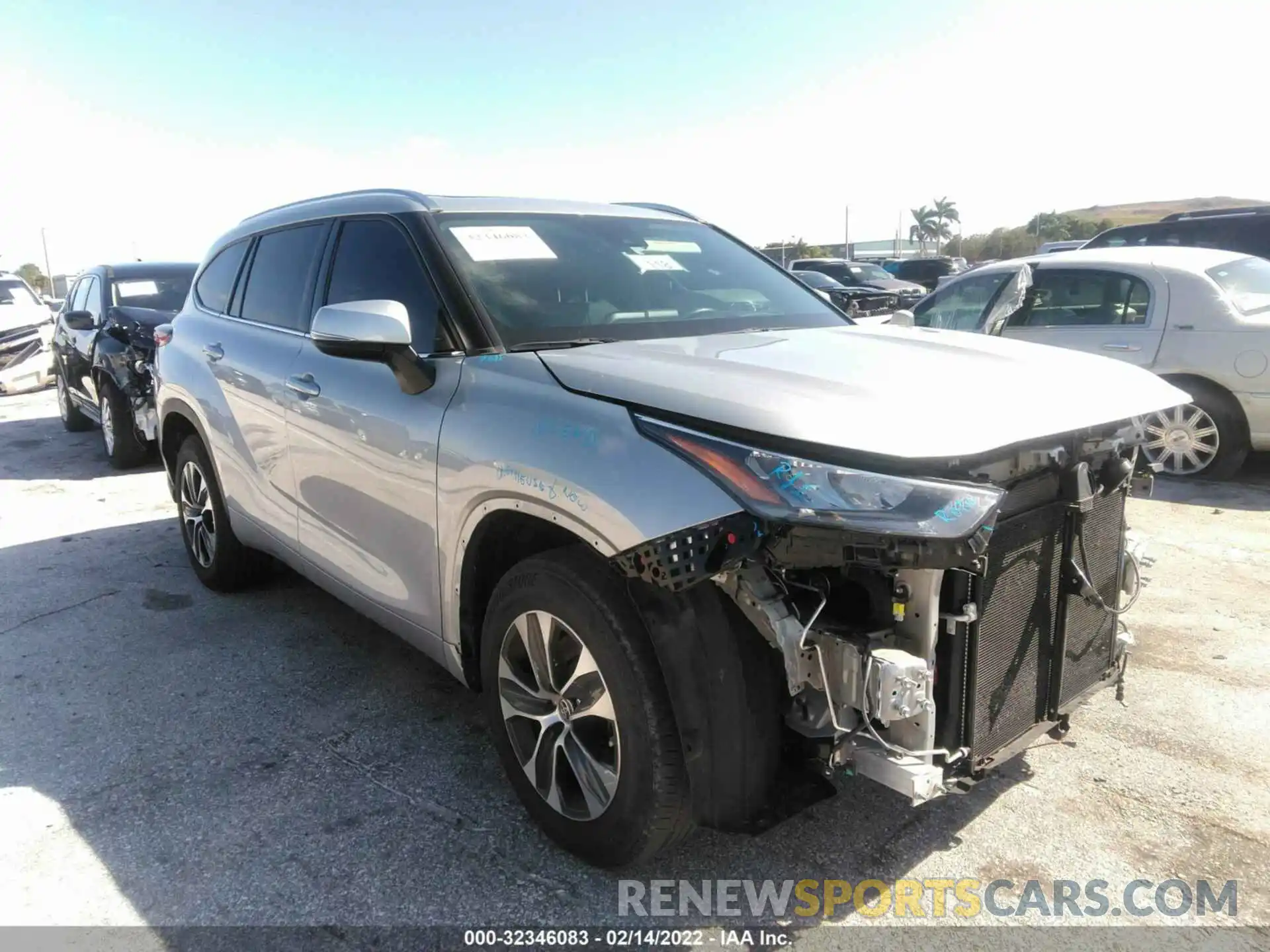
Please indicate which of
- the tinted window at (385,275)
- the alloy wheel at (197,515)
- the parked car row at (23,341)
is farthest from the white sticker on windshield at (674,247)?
the parked car row at (23,341)

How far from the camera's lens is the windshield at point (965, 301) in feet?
25.3

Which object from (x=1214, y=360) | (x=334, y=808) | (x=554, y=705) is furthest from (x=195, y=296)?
(x=1214, y=360)

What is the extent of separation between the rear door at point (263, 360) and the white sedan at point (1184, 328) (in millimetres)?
4604

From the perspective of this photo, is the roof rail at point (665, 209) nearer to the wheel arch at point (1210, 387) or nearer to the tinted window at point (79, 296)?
the wheel arch at point (1210, 387)

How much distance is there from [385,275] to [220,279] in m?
2.07

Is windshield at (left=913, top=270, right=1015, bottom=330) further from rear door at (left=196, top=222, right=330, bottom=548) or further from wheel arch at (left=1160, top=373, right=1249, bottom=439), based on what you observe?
rear door at (left=196, top=222, right=330, bottom=548)

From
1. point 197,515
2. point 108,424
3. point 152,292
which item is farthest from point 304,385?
point 152,292

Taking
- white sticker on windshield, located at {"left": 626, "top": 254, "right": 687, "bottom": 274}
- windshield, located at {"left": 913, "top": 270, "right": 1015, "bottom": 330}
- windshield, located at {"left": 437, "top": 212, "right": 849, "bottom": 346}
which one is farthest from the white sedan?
white sticker on windshield, located at {"left": 626, "top": 254, "right": 687, "bottom": 274}

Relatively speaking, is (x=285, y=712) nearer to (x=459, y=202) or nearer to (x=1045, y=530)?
(x=459, y=202)

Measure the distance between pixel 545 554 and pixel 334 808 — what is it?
122 centimetres

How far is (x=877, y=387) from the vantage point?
2295 millimetres

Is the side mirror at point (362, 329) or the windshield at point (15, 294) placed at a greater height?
the windshield at point (15, 294)

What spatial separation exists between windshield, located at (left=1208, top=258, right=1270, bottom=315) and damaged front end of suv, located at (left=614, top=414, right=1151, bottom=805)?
200 inches

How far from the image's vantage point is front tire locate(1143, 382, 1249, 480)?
6480mm
